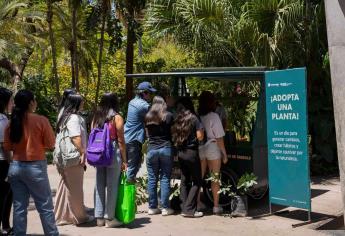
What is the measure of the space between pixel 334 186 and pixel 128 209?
4.75 metres

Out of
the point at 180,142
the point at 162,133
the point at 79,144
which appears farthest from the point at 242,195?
the point at 79,144

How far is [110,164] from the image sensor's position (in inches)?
274

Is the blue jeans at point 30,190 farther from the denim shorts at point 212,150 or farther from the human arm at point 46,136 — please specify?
the denim shorts at point 212,150

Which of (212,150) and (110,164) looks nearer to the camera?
(110,164)

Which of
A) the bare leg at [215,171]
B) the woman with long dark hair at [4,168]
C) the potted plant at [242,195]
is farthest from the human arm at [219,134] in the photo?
the woman with long dark hair at [4,168]

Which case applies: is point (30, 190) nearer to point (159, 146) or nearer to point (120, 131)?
point (120, 131)

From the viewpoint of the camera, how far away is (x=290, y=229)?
715 cm

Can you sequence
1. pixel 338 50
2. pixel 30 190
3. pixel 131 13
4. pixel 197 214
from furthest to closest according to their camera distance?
pixel 131 13
pixel 197 214
pixel 30 190
pixel 338 50

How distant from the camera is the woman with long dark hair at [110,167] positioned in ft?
23.0

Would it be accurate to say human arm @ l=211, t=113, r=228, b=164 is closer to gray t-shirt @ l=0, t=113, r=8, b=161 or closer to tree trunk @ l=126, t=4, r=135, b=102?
gray t-shirt @ l=0, t=113, r=8, b=161

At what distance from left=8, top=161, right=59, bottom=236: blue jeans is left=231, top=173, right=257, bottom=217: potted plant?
9.13 feet

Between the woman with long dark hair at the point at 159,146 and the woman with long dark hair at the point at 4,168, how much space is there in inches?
76.3

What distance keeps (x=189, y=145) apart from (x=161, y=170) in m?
0.56

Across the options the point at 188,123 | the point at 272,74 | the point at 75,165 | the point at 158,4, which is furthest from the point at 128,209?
the point at 158,4
